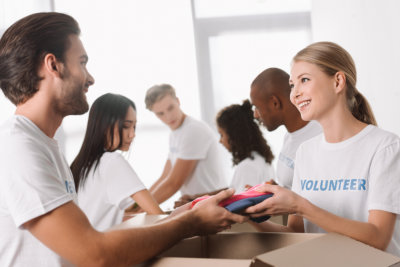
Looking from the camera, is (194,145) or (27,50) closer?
(27,50)

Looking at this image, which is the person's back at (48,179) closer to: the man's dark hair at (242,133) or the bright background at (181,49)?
the man's dark hair at (242,133)

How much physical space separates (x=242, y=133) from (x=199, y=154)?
0.45 m

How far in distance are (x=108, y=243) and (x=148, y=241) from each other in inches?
3.4

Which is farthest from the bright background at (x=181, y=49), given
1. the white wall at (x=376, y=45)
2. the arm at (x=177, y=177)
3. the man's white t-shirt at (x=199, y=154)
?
the white wall at (x=376, y=45)

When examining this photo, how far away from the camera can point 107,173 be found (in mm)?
1882

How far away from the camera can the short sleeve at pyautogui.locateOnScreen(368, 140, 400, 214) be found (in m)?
1.10

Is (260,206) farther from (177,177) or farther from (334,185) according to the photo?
(177,177)

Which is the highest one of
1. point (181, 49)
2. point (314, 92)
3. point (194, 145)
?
point (181, 49)

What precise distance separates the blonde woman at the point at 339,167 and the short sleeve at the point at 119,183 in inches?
29.3

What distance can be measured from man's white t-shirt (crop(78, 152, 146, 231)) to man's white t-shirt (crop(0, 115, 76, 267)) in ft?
2.94

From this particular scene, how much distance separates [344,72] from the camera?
53.0 inches

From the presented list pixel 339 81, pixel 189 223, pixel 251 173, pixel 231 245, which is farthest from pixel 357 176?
pixel 251 173

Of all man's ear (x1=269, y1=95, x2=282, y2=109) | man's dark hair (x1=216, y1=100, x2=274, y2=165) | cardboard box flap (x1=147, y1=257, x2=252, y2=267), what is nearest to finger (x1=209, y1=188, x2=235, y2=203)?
cardboard box flap (x1=147, y1=257, x2=252, y2=267)

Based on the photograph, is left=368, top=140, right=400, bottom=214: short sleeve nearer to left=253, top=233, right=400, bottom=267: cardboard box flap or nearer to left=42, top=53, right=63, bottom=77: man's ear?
left=253, top=233, right=400, bottom=267: cardboard box flap
